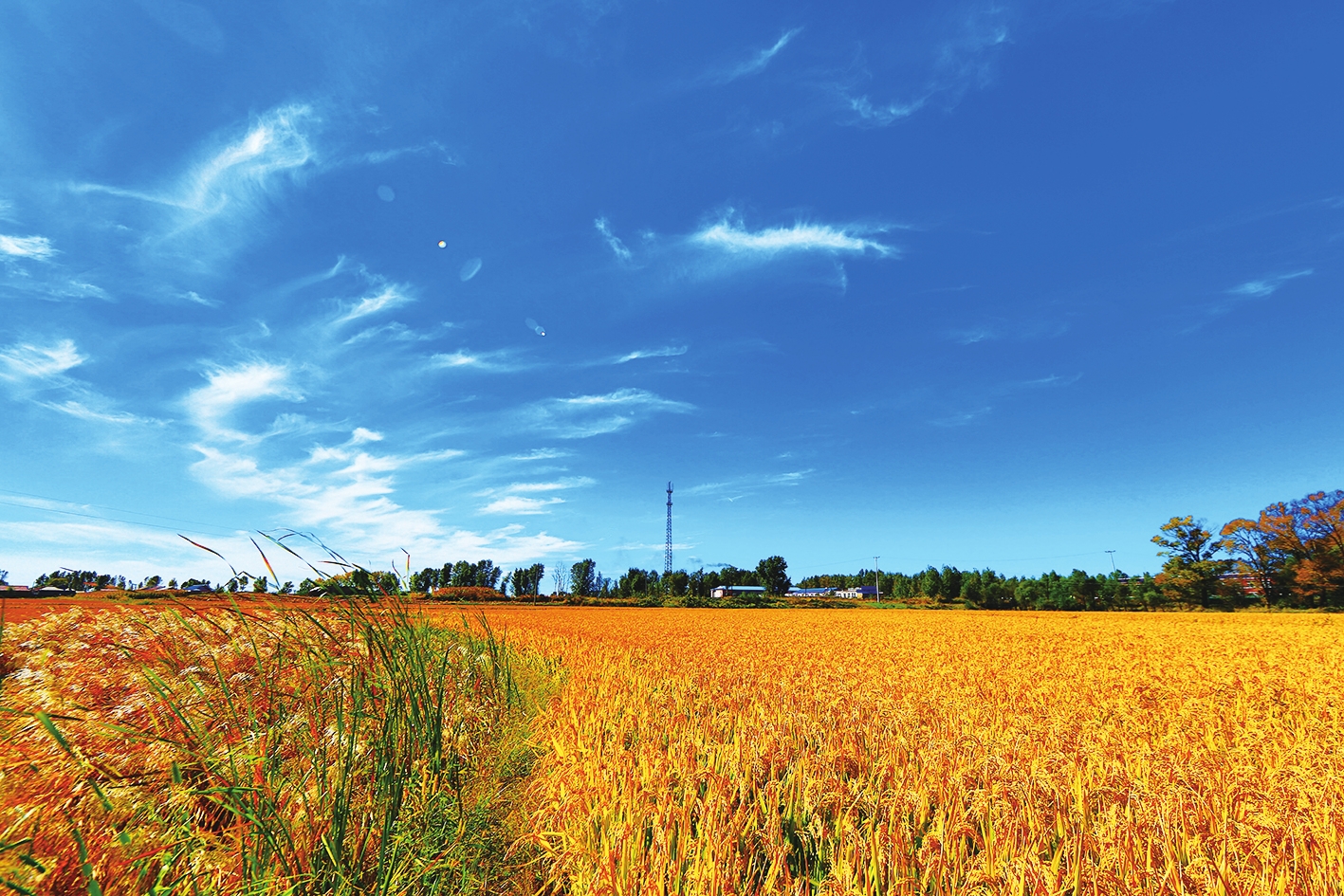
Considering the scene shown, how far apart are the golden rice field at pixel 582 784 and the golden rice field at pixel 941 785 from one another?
4cm

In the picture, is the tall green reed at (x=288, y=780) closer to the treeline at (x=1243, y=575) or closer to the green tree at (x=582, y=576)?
the treeline at (x=1243, y=575)

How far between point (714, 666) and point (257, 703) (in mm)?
9463

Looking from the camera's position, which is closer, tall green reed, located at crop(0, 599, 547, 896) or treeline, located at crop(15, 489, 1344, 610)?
tall green reed, located at crop(0, 599, 547, 896)

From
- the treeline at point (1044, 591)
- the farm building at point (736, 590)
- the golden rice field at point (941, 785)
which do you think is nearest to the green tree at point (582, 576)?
the farm building at point (736, 590)

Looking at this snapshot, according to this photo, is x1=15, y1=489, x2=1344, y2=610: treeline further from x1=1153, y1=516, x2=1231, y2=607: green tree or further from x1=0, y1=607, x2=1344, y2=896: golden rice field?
x1=0, y1=607, x2=1344, y2=896: golden rice field

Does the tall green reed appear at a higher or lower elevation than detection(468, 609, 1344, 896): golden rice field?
higher

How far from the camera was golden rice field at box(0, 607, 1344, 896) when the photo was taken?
9.91ft

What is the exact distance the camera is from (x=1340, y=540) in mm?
60250

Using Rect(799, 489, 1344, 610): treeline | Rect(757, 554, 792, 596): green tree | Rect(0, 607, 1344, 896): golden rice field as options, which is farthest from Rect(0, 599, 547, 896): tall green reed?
Rect(757, 554, 792, 596): green tree

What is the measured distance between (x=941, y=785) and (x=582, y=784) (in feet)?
9.66

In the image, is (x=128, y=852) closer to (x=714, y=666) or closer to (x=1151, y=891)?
(x=1151, y=891)

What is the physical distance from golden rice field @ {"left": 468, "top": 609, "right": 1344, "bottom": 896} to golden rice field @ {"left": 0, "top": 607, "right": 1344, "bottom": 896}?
0.12 feet

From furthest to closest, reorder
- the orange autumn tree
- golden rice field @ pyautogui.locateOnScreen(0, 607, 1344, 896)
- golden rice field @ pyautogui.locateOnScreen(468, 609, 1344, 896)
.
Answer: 1. the orange autumn tree
2. golden rice field @ pyautogui.locateOnScreen(468, 609, 1344, 896)
3. golden rice field @ pyautogui.locateOnScreen(0, 607, 1344, 896)

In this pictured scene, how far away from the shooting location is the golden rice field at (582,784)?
9.91 feet
